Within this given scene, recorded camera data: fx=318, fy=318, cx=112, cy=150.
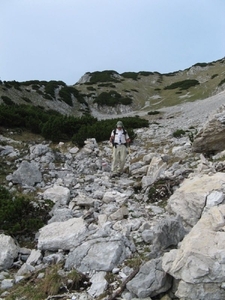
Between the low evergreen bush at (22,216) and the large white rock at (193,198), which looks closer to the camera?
the large white rock at (193,198)

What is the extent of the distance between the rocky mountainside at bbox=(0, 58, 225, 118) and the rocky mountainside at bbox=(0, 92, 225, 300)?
32.9 m

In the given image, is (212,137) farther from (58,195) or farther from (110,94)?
(110,94)

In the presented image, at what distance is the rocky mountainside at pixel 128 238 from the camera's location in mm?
4359

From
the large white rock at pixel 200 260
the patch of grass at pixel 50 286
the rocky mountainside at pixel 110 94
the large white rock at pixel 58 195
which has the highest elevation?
the rocky mountainside at pixel 110 94

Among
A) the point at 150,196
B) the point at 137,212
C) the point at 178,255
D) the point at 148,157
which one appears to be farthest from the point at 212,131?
the point at 178,255

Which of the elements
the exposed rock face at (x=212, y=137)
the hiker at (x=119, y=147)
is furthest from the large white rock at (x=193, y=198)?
the hiker at (x=119, y=147)

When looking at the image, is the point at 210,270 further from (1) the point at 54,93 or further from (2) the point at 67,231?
(1) the point at 54,93

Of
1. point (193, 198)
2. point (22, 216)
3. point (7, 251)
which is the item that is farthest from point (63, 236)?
point (193, 198)

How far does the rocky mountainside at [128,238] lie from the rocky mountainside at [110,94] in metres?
32.9

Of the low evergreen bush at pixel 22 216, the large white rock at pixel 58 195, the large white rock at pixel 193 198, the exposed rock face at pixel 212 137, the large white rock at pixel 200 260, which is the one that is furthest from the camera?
the exposed rock face at pixel 212 137

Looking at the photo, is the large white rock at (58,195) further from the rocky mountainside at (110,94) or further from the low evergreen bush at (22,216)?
the rocky mountainside at (110,94)

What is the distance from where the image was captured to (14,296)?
4949 millimetres

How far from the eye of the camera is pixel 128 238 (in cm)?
598

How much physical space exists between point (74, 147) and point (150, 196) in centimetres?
827
